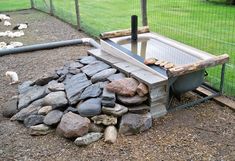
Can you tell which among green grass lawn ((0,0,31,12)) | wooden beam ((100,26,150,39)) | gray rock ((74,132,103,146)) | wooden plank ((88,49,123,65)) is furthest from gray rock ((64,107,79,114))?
green grass lawn ((0,0,31,12))

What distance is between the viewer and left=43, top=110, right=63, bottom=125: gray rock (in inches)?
134

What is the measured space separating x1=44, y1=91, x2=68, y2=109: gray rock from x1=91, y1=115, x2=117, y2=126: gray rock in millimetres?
455

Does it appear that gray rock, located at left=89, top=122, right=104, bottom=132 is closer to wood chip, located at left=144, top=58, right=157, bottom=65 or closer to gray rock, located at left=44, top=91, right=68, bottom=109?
gray rock, located at left=44, top=91, right=68, bottom=109

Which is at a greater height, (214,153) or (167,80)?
(167,80)

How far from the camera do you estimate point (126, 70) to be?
375 centimetres

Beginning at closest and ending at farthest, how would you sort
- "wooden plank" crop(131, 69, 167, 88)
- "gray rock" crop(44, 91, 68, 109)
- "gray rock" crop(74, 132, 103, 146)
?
"gray rock" crop(74, 132, 103, 146), "wooden plank" crop(131, 69, 167, 88), "gray rock" crop(44, 91, 68, 109)

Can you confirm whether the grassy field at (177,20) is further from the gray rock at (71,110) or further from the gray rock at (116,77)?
the gray rock at (71,110)

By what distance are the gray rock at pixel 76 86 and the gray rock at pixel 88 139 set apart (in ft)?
1.67

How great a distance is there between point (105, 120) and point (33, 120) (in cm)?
79

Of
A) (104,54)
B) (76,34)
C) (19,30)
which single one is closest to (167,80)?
(104,54)

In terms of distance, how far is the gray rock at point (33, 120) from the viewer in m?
3.49

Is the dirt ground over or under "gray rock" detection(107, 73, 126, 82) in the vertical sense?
under

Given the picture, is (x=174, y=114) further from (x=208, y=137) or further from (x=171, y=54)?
(x=171, y=54)

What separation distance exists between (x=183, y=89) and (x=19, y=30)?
5.54 metres
